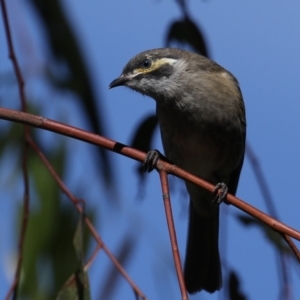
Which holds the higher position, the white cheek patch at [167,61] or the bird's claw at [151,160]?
the white cheek patch at [167,61]

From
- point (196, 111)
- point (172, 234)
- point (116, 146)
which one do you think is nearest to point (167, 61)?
point (196, 111)

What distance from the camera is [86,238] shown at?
2.30 m

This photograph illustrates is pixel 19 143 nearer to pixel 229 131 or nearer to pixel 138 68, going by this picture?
pixel 138 68

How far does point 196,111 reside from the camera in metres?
2.84

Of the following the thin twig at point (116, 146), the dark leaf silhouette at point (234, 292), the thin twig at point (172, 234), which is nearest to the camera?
the thin twig at point (172, 234)

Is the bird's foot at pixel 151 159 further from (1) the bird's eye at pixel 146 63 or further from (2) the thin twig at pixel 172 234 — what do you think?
(2) the thin twig at pixel 172 234

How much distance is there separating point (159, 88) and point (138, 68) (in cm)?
11

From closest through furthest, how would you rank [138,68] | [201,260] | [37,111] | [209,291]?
1. [37,111]
2. [138,68]
3. [209,291]
4. [201,260]

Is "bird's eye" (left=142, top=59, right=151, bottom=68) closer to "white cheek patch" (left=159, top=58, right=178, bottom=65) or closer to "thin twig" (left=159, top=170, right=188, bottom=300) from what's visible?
"white cheek patch" (left=159, top=58, right=178, bottom=65)

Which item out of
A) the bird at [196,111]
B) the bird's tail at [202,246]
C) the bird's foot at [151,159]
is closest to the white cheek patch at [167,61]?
the bird at [196,111]

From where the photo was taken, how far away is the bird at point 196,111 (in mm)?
2797

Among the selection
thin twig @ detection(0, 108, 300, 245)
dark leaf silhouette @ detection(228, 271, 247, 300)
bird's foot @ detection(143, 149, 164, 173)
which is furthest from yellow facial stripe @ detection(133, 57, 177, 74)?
thin twig @ detection(0, 108, 300, 245)

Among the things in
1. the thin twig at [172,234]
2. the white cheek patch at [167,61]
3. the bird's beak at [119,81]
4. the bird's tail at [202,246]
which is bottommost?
the thin twig at [172,234]

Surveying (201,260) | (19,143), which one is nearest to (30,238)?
(19,143)
